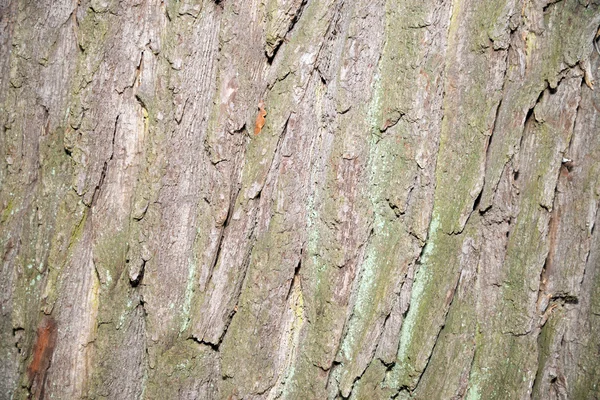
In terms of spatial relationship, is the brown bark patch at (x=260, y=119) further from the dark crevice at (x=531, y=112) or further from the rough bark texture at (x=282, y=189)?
the dark crevice at (x=531, y=112)

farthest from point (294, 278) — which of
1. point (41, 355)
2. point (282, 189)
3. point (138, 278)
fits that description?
point (41, 355)

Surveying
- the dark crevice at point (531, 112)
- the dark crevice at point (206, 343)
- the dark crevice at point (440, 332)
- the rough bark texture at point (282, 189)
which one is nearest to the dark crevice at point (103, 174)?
the rough bark texture at point (282, 189)

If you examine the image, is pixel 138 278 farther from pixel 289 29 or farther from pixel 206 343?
pixel 289 29

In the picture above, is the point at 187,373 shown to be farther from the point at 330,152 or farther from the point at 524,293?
the point at 524,293

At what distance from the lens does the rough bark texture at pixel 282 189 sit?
166 centimetres

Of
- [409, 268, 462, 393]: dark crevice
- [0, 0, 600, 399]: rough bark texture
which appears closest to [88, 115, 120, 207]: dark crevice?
[0, 0, 600, 399]: rough bark texture

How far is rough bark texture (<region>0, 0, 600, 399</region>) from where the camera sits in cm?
166

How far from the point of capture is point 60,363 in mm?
1693

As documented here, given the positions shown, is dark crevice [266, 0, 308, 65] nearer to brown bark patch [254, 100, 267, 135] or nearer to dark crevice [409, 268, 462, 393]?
brown bark patch [254, 100, 267, 135]

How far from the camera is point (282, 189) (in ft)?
5.67

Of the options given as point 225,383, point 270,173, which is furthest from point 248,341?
point 270,173

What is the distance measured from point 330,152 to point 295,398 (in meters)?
0.72

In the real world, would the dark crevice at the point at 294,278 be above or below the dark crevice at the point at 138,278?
above

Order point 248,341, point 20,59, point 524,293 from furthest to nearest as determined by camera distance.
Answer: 1. point 524,293
2. point 248,341
3. point 20,59
